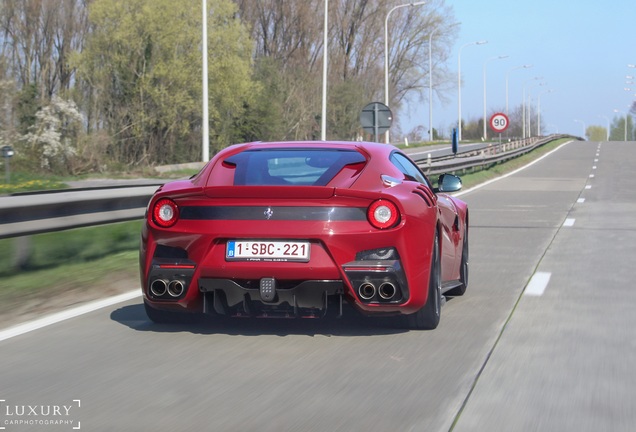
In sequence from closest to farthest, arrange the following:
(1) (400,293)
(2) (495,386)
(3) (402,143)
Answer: (2) (495,386) → (1) (400,293) → (3) (402,143)

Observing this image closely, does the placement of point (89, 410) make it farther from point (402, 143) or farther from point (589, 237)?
point (402, 143)

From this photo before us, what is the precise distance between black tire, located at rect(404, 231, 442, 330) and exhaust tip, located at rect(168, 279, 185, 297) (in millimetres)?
1577

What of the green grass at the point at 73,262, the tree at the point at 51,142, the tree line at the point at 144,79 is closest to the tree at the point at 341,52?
the tree line at the point at 144,79

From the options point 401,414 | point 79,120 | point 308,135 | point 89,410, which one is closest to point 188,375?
point 89,410

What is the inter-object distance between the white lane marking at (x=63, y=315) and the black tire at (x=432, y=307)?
2.49 metres

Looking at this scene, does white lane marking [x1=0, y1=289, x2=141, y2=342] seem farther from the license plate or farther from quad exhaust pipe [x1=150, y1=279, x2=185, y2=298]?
the license plate

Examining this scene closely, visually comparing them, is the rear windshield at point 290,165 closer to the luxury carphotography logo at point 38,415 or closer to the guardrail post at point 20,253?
the luxury carphotography logo at point 38,415

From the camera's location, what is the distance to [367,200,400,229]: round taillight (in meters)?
6.08

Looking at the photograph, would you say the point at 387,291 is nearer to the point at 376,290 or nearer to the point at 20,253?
the point at 376,290

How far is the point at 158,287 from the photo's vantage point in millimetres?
6262

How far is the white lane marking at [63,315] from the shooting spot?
21.7 ft

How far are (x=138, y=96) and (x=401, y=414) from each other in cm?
4665

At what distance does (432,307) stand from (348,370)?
129 cm

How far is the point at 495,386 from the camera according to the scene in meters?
5.16
